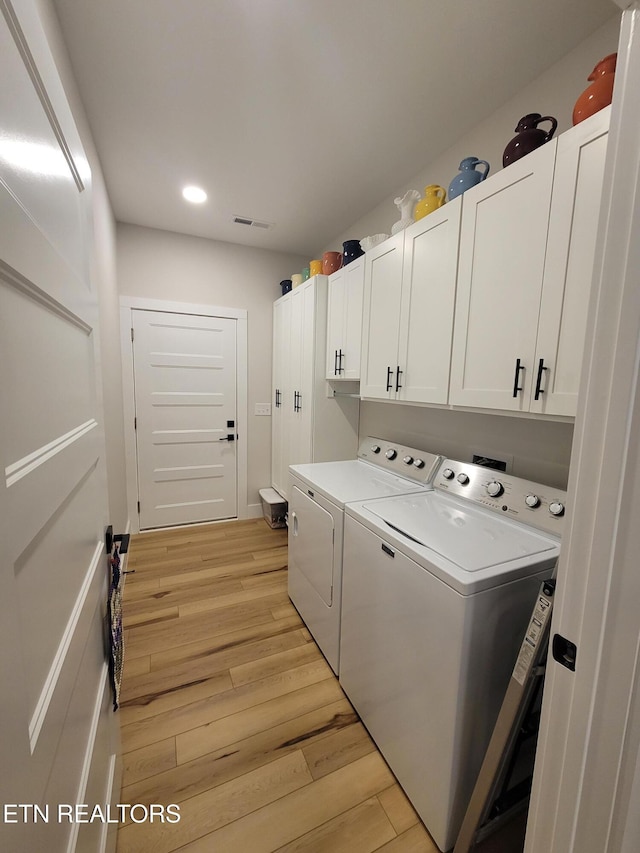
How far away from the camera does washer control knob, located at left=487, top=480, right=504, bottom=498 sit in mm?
1461

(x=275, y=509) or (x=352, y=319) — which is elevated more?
(x=352, y=319)

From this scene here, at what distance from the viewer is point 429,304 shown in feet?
5.35

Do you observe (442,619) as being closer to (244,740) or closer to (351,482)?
(351,482)

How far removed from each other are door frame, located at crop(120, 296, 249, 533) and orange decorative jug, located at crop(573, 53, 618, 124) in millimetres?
2814

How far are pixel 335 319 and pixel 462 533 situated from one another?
1.73 m

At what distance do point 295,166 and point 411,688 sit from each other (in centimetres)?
273

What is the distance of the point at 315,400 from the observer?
2.64 m

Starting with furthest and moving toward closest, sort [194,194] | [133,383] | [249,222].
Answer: [133,383] < [249,222] < [194,194]

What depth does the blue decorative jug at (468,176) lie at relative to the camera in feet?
4.70

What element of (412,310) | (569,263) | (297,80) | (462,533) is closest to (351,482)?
(462,533)

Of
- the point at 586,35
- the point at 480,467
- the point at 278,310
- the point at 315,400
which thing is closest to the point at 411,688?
the point at 480,467

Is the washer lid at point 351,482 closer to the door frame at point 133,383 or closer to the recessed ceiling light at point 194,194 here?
the door frame at point 133,383

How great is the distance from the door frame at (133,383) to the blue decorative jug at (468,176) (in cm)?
234

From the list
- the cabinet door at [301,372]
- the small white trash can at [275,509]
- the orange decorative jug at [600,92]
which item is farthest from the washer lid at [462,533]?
the small white trash can at [275,509]
